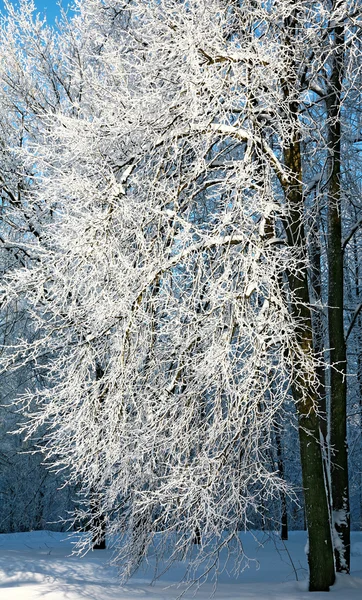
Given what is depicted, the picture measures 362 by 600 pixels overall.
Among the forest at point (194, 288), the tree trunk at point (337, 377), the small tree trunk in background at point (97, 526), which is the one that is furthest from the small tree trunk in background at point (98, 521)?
the tree trunk at point (337, 377)

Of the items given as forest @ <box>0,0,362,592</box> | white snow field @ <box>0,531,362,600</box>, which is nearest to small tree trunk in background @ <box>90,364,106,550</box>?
forest @ <box>0,0,362,592</box>

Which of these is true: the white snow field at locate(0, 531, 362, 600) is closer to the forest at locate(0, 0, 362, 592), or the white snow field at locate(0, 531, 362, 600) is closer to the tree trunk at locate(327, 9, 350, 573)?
the forest at locate(0, 0, 362, 592)

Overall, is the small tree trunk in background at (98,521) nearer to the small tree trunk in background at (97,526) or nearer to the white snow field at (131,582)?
the small tree trunk in background at (97,526)

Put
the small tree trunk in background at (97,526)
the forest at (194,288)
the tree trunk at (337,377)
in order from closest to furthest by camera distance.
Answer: the forest at (194,288) → the small tree trunk in background at (97,526) → the tree trunk at (337,377)

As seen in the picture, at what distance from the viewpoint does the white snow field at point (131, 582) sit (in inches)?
243

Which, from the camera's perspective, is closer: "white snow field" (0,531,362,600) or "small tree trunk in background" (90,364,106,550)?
"white snow field" (0,531,362,600)

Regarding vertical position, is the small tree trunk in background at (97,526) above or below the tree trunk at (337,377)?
below

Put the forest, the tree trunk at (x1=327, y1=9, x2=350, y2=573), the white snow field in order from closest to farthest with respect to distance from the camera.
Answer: the forest
the white snow field
the tree trunk at (x1=327, y1=9, x2=350, y2=573)

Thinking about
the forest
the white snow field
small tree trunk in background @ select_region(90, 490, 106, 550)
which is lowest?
the white snow field

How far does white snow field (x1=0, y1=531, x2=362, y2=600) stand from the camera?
617 cm

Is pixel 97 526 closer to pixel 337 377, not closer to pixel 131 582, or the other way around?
pixel 131 582

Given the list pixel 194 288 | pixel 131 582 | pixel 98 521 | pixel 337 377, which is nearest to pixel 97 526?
pixel 98 521

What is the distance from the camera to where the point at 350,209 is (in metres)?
11.4

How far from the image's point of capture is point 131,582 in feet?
24.5
